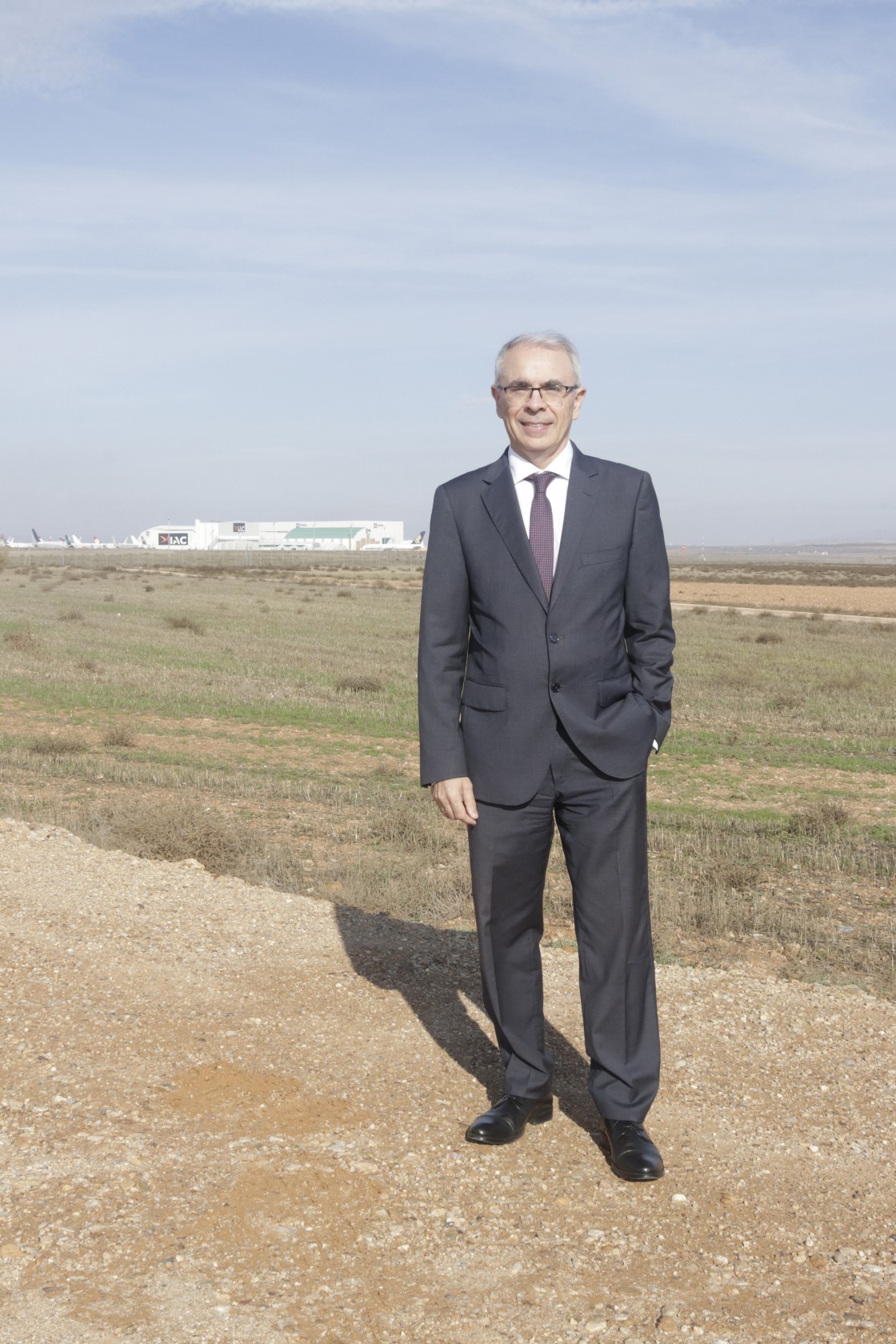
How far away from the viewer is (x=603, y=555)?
11.9ft

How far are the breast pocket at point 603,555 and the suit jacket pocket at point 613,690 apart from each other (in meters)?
0.35

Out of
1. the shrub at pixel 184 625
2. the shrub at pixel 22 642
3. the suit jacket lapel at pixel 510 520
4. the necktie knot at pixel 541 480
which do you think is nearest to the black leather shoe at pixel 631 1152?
the suit jacket lapel at pixel 510 520

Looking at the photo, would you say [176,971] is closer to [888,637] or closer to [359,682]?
[359,682]

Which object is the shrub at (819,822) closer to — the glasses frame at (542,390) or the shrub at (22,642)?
the glasses frame at (542,390)

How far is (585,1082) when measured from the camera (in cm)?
441

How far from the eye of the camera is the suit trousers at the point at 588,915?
3.68m

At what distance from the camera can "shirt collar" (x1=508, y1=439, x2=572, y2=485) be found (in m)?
3.66

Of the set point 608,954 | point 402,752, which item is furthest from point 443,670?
point 402,752

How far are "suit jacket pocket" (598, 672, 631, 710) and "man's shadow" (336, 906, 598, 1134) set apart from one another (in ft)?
4.71

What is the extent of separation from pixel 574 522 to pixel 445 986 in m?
2.54

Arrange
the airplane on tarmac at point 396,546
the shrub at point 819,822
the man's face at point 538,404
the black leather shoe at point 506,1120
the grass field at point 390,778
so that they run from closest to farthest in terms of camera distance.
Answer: the man's face at point 538,404 < the black leather shoe at point 506,1120 < the grass field at point 390,778 < the shrub at point 819,822 < the airplane on tarmac at point 396,546

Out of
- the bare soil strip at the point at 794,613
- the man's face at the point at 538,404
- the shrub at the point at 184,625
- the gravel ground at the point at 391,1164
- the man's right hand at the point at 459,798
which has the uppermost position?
the man's face at the point at 538,404

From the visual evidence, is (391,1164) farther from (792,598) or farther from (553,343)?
(792,598)

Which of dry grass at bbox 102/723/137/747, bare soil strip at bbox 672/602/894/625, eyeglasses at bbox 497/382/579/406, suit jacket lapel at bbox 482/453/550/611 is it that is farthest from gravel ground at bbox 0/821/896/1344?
bare soil strip at bbox 672/602/894/625
